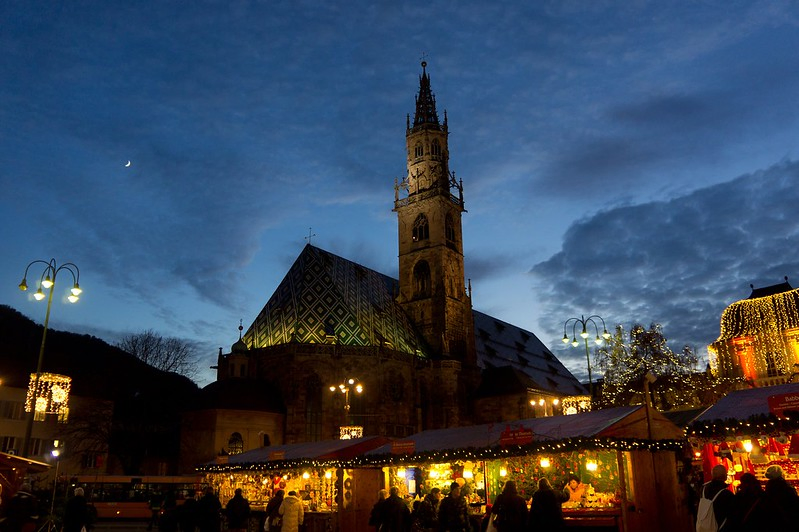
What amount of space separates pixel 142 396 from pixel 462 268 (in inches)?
1145

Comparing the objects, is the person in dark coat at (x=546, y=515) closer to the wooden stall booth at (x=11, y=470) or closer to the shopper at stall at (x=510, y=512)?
the shopper at stall at (x=510, y=512)

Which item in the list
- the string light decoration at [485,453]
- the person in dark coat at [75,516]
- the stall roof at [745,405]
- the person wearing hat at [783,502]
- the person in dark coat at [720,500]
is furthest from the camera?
the string light decoration at [485,453]

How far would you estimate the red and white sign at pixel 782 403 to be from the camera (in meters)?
13.9

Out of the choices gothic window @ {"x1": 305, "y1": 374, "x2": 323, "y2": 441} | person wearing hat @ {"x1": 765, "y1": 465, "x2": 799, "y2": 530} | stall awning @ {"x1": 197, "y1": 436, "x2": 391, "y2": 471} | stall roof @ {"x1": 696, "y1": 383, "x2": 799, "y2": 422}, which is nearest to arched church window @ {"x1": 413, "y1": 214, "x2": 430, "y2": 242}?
gothic window @ {"x1": 305, "y1": 374, "x2": 323, "y2": 441}

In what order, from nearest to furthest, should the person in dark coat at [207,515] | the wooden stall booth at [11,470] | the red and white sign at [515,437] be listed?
the person in dark coat at [207,515], the wooden stall booth at [11,470], the red and white sign at [515,437]

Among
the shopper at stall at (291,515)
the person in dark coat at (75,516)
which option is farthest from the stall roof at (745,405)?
the person in dark coat at (75,516)

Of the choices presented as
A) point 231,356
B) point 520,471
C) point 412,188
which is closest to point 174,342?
point 231,356

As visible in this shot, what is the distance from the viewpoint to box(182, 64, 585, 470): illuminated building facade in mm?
44469

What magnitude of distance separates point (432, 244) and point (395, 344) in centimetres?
1070

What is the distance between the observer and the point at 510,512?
34.1ft

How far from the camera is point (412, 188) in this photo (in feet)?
196

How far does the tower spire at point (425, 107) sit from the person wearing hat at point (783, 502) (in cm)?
5461

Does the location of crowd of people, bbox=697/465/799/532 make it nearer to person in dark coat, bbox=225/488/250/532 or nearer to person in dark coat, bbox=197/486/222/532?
person in dark coat, bbox=197/486/222/532

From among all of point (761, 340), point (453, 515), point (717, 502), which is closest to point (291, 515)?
point (453, 515)
